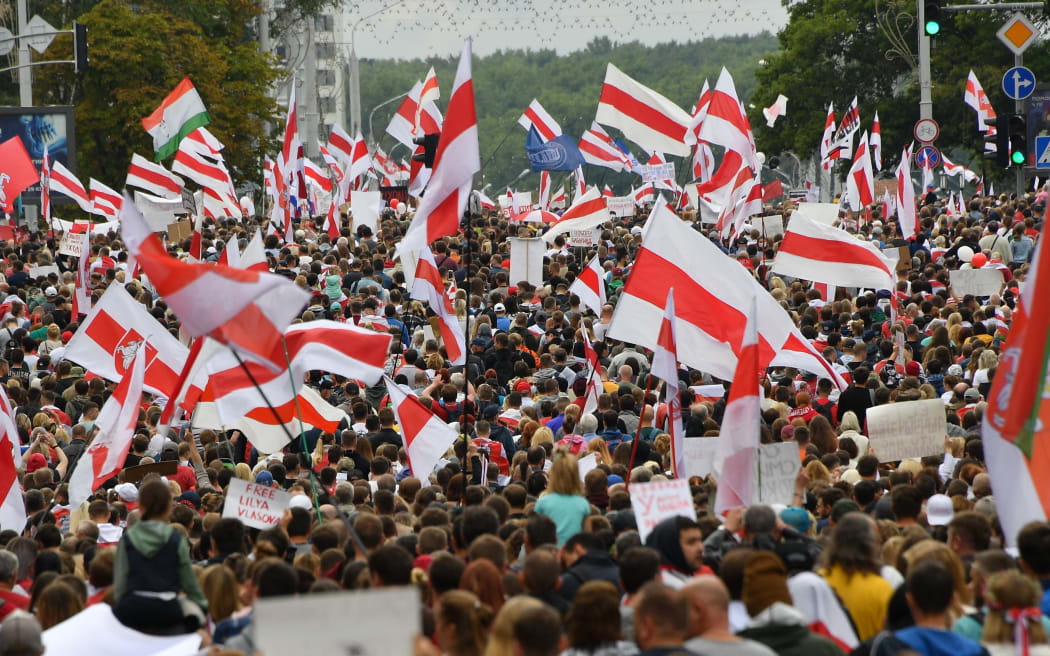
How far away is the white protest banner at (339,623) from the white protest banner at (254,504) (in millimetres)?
4563

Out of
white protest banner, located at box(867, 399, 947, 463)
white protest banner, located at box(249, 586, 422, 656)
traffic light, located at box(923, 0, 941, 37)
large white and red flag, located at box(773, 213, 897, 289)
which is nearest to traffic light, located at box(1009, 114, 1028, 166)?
traffic light, located at box(923, 0, 941, 37)

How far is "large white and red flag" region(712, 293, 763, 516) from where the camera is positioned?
25.6 feet

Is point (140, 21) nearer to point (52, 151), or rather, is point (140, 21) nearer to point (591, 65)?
point (52, 151)

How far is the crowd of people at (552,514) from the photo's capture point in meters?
5.21

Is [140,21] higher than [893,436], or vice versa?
[140,21]

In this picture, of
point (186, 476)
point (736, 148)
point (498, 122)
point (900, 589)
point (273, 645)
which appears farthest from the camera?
point (498, 122)

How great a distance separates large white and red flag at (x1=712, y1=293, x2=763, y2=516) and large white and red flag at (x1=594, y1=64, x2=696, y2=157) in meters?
13.0

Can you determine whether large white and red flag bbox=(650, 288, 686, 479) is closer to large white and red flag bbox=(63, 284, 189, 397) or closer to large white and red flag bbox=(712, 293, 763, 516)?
large white and red flag bbox=(712, 293, 763, 516)

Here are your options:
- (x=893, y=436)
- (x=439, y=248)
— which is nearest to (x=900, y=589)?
(x=893, y=436)

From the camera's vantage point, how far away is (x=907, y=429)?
31.7 feet

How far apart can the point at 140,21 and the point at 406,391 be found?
40.4 m

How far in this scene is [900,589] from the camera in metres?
5.56

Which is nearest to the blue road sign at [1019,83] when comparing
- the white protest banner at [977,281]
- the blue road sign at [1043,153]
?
the blue road sign at [1043,153]

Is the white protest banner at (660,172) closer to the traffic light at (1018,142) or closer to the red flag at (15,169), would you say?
the red flag at (15,169)
